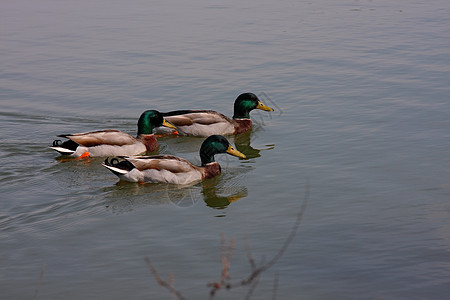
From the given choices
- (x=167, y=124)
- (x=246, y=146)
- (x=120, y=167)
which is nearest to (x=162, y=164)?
(x=120, y=167)

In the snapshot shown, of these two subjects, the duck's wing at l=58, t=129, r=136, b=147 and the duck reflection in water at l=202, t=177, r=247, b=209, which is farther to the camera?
the duck's wing at l=58, t=129, r=136, b=147

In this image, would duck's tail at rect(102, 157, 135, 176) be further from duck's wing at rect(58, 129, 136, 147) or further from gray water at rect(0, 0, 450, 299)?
duck's wing at rect(58, 129, 136, 147)

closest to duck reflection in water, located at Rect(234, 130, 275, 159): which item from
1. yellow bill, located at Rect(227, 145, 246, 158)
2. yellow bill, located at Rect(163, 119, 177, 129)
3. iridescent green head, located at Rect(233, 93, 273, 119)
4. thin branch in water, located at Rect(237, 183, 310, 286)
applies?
iridescent green head, located at Rect(233, 93, 273, 119)

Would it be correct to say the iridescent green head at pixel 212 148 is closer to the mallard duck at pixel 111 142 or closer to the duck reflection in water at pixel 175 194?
the duck reflection in water at pixel 175 194

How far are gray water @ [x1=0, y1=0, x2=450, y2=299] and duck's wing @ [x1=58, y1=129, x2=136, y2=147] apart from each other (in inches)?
15.2

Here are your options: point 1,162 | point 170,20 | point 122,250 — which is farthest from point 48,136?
point 170,20

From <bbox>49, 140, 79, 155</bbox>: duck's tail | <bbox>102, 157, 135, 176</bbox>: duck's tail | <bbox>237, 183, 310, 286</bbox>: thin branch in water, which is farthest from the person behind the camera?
<bbox>49, 140, 79, 155</bbox>: duck's tail

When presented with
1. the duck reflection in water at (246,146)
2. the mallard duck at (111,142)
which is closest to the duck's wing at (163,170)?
the mallard duck at (111,142)

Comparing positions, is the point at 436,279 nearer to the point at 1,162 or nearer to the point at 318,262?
the point at 318,262

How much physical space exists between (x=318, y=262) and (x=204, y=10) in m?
18.3

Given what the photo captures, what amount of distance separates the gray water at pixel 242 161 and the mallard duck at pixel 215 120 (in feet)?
1.14

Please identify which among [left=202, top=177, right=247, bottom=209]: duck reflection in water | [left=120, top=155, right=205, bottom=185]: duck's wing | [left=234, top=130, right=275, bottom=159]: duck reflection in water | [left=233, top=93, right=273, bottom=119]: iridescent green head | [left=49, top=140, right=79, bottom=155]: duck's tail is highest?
[left=233, top=93, right=273, bottom=119]: iridescent green head

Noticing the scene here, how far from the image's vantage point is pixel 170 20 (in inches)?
928

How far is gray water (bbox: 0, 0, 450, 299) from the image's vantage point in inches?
312
